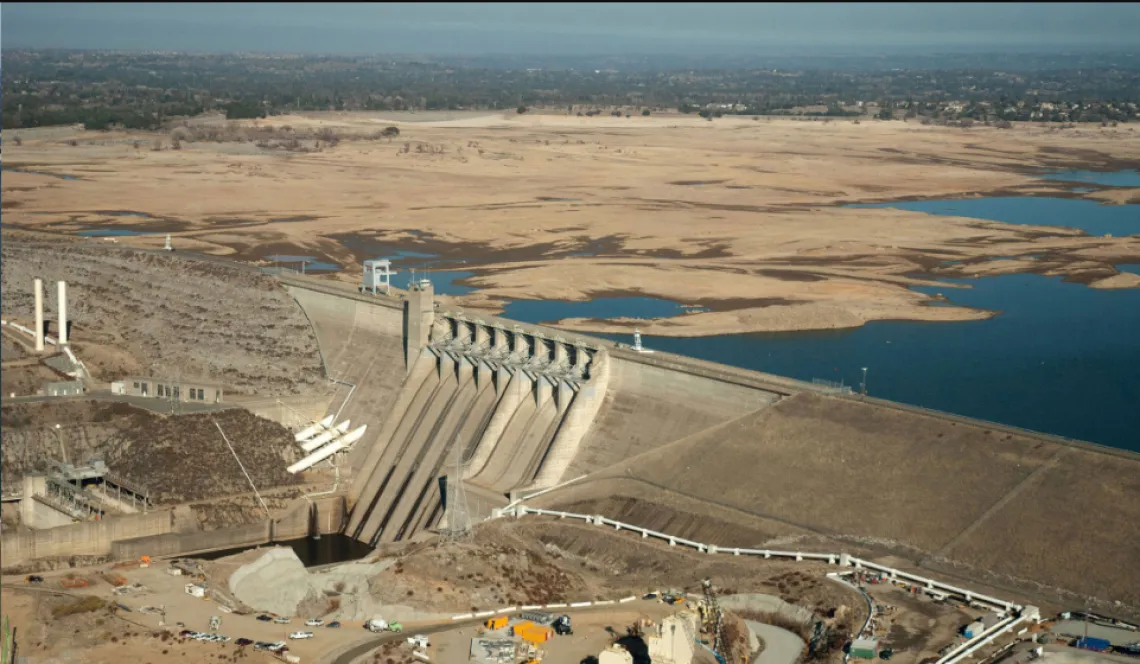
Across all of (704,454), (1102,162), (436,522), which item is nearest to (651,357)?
(704,454)

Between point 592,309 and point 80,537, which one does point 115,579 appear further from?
point 592,309

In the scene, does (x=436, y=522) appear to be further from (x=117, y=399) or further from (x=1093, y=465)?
(x=1093, y=465)

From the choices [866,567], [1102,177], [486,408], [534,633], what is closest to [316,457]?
[486,408]

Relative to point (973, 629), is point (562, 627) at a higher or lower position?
Answer: lower

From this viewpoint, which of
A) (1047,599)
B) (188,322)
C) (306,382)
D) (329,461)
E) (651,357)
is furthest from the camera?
(188,322)

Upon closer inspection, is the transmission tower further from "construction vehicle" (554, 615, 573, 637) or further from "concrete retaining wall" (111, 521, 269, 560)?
"construction vehicle" (554, 615, 573, 637)
